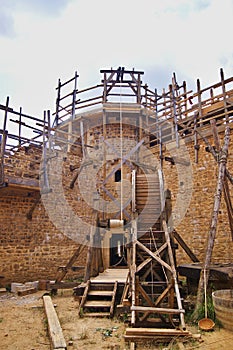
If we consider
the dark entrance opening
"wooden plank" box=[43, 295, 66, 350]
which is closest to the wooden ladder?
"wooden plank" box=[43, 295, 66, 350]

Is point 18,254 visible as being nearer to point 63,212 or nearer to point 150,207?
point 63,212

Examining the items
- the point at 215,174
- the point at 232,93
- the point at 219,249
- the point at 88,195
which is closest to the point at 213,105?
the point at 232,93

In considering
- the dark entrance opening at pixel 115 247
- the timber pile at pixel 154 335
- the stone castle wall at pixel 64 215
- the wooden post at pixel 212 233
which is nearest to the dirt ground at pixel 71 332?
the timber pile at pixel 154 335

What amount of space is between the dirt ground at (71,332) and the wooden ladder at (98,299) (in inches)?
9.2

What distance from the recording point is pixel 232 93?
10664 mm

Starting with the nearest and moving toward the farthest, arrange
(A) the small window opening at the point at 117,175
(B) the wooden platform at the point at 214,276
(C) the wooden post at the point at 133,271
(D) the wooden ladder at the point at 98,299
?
(C) the wooden post at the point at 133,271
(B) the wooden platform at the point at 214,276
(D) the wooden ladder at the point at 98,299
(A) the small window opening at the point at 117,175

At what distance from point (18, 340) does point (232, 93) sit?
1027 cm

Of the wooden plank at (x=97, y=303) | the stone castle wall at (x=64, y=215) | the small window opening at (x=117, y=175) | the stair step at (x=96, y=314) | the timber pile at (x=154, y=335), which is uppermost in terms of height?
the small window opening at (x=117, y=175)

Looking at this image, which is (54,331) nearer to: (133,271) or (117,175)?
(133,271)

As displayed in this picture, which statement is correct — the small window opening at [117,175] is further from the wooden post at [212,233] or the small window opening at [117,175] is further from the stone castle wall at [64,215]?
the wooden post at [212,233]

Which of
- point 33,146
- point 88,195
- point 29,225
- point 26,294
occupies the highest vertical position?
point 33,146

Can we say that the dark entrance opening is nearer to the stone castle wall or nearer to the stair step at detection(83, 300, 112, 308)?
the stone castle wall

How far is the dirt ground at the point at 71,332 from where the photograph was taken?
4.63 metres

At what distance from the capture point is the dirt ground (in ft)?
15.2
